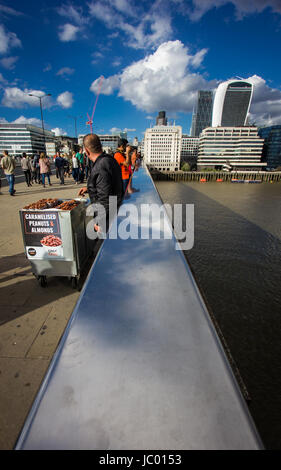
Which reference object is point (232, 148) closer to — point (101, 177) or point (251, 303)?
point (251, 303)

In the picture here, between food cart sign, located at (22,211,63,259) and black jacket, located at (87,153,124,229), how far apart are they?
27.4 inches

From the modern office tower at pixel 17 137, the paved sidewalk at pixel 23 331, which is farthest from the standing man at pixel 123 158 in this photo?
the modern office tower at pixel 17 137

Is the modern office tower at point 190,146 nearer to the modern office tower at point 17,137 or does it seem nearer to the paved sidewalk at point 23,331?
the modern office tower at point 17,137

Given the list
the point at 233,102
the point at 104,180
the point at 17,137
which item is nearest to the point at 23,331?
the point at 104,180

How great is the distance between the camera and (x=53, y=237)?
313 cm

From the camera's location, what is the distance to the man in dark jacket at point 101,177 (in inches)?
124

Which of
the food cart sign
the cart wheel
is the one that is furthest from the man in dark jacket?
the cart wheel

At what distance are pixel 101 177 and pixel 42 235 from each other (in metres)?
1.21

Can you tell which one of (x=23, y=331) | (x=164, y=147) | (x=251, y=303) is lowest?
(x=251, y=303)

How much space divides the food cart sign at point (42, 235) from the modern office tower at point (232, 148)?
12176 cm

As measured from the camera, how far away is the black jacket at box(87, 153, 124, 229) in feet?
10.3

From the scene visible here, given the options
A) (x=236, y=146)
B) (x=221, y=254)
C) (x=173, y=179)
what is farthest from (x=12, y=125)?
(x=221, y=254)

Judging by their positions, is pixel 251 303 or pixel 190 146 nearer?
pixel 251 303

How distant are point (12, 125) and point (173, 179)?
3875 inches
